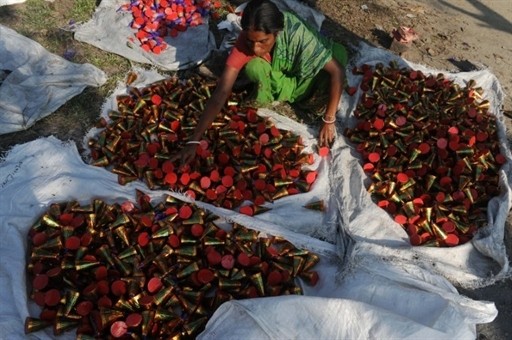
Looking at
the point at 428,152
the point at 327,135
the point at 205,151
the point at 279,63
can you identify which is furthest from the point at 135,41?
the point at 428,152

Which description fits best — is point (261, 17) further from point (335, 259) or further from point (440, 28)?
point (440, 28)

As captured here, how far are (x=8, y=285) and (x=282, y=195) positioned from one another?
237 cm

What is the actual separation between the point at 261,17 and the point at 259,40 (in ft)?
0.69

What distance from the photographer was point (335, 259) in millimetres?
3703

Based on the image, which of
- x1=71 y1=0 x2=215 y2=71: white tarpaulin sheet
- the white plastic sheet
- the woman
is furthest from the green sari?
the white plastic sheet

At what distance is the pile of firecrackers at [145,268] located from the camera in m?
3.15

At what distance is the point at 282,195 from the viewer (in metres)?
4.17

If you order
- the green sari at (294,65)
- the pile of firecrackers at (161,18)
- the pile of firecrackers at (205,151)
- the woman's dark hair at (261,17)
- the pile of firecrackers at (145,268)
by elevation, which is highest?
the woman's dark hair at (261,17)

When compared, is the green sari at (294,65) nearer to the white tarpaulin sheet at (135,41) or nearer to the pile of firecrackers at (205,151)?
the pile of firecrackers at (205,151)

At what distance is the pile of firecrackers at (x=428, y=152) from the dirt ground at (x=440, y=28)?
32.6 inches

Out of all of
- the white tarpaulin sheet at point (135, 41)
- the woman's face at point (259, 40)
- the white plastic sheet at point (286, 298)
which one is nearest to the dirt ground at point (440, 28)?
the white tarpaulin sheet at point (135, 41)

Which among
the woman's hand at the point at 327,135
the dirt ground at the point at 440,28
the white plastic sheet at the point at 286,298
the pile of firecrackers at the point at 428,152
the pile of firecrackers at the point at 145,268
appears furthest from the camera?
the dirt ground at the point at 440,28

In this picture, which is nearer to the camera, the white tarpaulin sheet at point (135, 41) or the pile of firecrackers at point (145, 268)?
the pile of firecrackers at point (145, 268)

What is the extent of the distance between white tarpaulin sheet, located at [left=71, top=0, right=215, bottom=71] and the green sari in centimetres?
129
